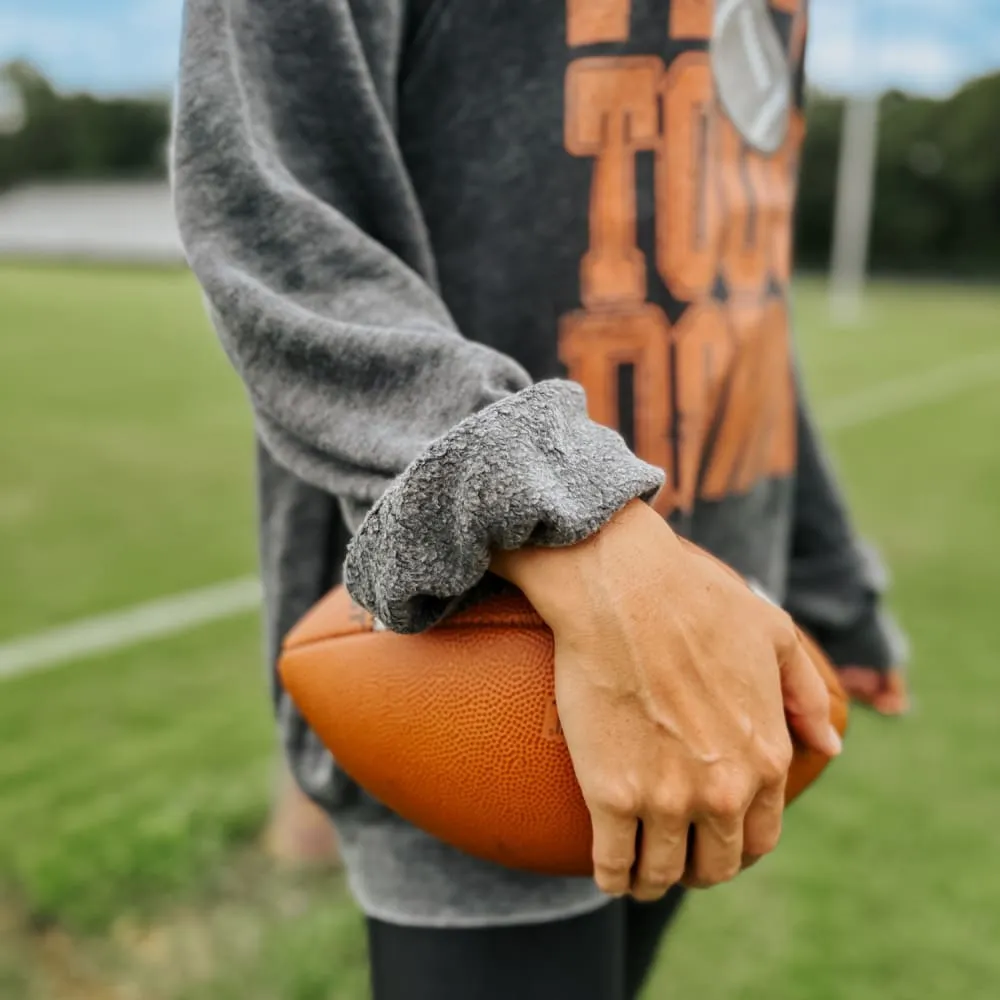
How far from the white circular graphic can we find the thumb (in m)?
0.53

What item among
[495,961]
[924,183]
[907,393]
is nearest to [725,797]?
[495,961]

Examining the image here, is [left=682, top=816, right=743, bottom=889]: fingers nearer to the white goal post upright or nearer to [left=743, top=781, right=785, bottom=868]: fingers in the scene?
[left=743, top=781, right=785, bottom=868]: fingers

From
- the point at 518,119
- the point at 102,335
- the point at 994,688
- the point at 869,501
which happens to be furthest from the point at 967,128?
the point at 518,119

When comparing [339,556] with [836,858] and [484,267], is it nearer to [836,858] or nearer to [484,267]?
[484,267]

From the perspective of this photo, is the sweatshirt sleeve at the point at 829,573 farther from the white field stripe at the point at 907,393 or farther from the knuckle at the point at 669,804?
the white field stripe at the point at 907,393

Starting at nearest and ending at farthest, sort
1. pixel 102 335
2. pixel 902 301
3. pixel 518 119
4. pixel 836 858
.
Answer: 1. pixel 518 119
2. pixel 836 858
3. pixel 102 335
4. pixel 902 301

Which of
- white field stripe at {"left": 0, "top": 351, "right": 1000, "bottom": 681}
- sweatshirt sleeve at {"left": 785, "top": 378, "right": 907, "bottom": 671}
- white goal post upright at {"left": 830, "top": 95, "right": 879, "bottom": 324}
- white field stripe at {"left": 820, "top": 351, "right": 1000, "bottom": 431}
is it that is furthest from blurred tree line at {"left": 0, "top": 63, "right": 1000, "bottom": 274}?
sweatshirt sleeve at {"left": 785, "top": 378, "right": 907, "bottom": 671}

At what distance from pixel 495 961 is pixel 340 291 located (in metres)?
0.55

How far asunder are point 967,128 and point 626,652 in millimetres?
29318

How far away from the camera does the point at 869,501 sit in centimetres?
527

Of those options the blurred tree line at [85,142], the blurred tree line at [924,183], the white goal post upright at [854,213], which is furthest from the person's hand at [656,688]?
the blurred tree line at [85,142]

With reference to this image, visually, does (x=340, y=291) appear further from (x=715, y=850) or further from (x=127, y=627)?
(x=127, y=627)

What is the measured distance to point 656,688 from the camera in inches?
27.3

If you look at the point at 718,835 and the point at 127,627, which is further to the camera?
the point at 127,627
